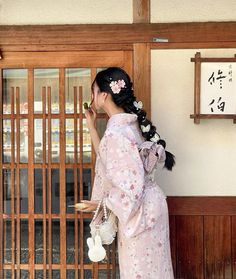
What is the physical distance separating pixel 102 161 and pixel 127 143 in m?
0.31

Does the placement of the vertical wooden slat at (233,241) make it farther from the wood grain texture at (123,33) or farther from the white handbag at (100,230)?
the wood grain texture at (123,33)

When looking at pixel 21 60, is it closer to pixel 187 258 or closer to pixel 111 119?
pixel 111 119

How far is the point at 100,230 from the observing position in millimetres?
4043

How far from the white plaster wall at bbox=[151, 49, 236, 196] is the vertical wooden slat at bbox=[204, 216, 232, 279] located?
0.91ft

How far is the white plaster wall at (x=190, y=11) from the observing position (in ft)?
15.5

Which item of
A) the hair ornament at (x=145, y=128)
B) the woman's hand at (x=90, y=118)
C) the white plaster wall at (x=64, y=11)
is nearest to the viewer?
the hair ornament at (x=145, y=128)

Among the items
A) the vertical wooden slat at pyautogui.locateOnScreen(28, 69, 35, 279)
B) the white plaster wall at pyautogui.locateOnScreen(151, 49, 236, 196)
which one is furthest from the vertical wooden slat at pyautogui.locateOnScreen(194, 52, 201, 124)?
the vertical wooden slat at pyautogui.locateOnScreen(28, 69, 35, 279)

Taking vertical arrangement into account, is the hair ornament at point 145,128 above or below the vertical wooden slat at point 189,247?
above

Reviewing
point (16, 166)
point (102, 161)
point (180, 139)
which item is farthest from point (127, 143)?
point (16, 166)

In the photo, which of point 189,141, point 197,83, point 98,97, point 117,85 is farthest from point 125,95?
point 189,141

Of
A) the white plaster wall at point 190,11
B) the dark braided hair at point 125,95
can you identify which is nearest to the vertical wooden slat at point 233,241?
the dark braided hair at point 125,95

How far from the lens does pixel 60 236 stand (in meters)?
4.84

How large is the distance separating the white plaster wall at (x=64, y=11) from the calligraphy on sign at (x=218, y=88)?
90 cm

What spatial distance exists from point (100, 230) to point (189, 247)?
3.78ft
